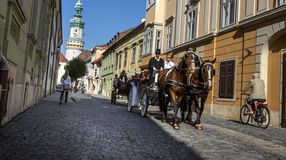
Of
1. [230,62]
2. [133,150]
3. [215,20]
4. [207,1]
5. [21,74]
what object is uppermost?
[207,1]

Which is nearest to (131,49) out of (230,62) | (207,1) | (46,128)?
(207,1)

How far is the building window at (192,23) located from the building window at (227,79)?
186 inches

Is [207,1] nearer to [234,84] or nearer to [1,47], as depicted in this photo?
[234,84]

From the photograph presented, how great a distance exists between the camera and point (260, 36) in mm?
14453

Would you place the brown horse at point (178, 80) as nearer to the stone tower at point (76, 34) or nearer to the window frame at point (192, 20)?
the window frame at point (192, 20)

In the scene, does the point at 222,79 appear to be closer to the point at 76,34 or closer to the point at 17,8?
the point at 17,8

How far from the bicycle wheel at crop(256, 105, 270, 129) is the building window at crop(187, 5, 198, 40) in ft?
31.3

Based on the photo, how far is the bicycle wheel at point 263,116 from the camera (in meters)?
12.5

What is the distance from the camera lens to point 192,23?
22.0 meters

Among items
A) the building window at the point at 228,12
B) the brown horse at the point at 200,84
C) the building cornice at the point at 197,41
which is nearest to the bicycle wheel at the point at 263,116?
the brown horse at the point at 200,84

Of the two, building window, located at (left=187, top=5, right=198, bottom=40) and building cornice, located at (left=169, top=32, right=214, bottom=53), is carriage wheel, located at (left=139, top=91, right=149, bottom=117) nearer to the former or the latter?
building cornice, located at (left=169, top=32, right=214, bottom=53)

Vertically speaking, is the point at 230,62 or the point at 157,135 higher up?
the point at 230,62

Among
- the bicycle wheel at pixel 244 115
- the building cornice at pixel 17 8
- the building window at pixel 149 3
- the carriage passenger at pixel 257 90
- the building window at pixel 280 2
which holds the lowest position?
the bicycle wheel at pixel 244 115

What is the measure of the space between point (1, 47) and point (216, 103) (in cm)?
1263
